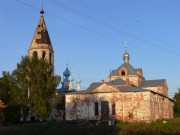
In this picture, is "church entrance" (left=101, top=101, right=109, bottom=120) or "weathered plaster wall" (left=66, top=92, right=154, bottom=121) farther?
"church entrance" (left=101, top=101, right=109, bottom=120)

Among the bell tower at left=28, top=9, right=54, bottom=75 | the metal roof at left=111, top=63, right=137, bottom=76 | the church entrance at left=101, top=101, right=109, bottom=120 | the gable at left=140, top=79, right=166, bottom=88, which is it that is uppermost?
the bell tower at left=28, top=9, right=54, bottom=75

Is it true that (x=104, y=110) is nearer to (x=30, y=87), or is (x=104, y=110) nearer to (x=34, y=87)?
(x=34, y=87)

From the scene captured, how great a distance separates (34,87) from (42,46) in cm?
1475

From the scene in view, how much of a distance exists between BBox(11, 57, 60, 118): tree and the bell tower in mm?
11567

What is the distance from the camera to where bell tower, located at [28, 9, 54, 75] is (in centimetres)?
5444

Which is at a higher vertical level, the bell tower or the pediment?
the bell tower

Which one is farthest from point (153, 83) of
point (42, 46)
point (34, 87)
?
point (34, 87)

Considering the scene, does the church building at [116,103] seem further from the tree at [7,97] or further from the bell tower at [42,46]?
the bell tower at [42,46]

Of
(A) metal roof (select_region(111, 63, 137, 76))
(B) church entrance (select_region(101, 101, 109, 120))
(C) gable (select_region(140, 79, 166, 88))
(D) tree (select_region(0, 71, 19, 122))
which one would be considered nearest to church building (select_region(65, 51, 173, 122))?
(B) church entrance (select_region(101, 101, 109, 120))

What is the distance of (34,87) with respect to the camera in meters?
40.7

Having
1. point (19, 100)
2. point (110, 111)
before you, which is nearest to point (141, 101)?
point (110, 111)

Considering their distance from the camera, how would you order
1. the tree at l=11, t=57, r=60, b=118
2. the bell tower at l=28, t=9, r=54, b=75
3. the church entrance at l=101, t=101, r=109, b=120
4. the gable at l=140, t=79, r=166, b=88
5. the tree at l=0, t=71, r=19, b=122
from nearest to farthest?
1. the tree at l=11, t=57, r=60, b=118
2. the tree at l=0, t=71, r=19, b=122
3. the church entrance at l=101, t=101, r=109, b=120
4. the bell tower at l=28, t=9, r=54, b=75
5. the gable at l=140, t=79, r=166, b=88

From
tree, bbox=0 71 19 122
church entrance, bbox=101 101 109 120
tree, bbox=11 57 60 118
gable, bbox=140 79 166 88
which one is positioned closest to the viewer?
tree, bbox=11 57 60 118

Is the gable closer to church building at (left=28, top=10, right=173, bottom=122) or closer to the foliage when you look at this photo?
church building at (left=28, top=10, right=173, bottom=122)
